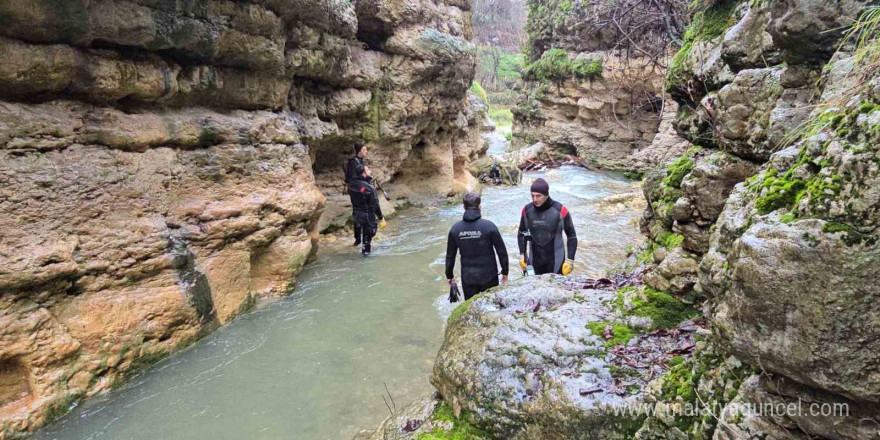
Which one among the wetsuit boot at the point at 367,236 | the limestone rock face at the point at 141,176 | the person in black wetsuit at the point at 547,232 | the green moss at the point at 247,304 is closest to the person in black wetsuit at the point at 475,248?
the person in black wetsuit at the point at 547,232

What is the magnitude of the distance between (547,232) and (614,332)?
2.22 meters

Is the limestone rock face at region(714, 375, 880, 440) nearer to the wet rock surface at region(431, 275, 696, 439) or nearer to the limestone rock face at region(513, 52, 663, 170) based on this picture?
the wet rock surface at region(431, 275, 696, 439)

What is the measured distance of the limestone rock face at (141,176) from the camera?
404 centimetres

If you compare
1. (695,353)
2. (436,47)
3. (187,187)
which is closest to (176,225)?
(187,187)

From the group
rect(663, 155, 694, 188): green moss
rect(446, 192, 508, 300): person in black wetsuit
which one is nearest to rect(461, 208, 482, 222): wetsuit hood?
rect(446, 192, 508, 300): person in black wetsuit

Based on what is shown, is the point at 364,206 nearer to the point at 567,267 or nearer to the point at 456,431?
the point at 567,267

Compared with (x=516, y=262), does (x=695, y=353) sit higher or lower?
higher

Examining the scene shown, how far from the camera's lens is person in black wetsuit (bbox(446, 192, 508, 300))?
4.95m

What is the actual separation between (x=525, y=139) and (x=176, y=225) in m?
22.5

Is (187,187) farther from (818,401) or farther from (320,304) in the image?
(818,401)

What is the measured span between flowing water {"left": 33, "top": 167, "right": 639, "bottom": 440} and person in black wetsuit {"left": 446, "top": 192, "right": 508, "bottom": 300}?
3.11 ft

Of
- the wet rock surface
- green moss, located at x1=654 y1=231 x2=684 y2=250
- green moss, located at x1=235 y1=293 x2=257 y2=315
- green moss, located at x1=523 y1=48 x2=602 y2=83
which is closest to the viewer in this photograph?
the wet rock surface

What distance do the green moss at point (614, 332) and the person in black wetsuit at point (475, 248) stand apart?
6.26ft

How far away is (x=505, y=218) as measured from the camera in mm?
11828
